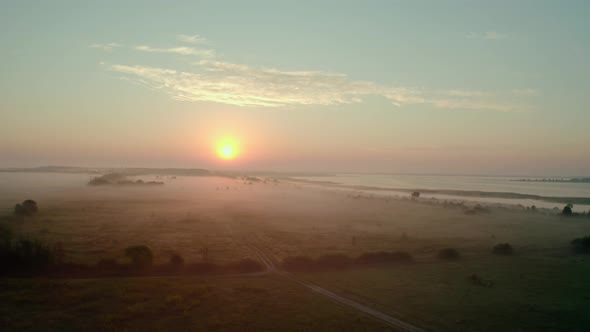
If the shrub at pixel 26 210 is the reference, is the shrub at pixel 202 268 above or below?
below

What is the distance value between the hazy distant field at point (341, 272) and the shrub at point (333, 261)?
93.6 inches

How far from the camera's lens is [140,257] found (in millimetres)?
34219

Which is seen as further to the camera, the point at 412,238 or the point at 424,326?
the point at 412,238

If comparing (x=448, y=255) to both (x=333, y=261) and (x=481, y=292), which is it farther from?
(x=333, y=261)

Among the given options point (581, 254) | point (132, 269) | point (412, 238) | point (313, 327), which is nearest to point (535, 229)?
point (581, 254)

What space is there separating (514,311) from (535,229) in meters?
41.8

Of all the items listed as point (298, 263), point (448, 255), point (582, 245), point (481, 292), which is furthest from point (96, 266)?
point (582, 245)

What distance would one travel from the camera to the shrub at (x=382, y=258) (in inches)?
1551

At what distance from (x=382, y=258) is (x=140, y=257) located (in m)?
25.4

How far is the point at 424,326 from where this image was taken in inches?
897

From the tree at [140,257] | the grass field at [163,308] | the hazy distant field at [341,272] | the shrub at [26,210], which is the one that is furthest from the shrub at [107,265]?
the shrub at [26,210]

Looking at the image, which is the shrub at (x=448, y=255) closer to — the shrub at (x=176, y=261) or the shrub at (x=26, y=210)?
the shrub at (x=176, y=261)

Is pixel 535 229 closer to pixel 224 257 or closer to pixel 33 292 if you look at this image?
pixel 224 257

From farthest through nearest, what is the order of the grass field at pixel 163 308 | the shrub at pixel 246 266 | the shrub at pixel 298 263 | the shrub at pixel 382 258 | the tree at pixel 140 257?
the shrub at pixel 382 258, the shrub at pixel 298 263, the shrub at pixel 246 266, the tree at pixel 140 257, the grass field at pixel 163 308
